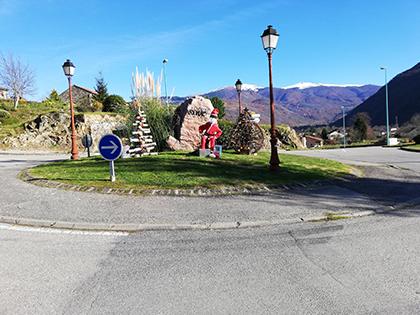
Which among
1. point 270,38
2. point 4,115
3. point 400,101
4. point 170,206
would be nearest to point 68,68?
point 270,38

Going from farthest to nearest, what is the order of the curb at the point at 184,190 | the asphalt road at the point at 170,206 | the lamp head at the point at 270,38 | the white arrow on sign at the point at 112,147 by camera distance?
the lamp head at the point at 270,38 < the white arrow on sign at the point at 112,147 < the curb at the point at 184,190 < the asphalt road at the point at 170,206

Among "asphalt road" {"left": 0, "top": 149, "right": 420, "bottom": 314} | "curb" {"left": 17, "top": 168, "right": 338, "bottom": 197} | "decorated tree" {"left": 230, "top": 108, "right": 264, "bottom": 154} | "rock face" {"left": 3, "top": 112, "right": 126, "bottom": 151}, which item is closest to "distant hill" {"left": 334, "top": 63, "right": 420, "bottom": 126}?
"rock face" {"left": 3, "top": 112, "right": 126, "bottom": 151}

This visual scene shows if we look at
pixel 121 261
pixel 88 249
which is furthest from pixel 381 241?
pixel 88 249

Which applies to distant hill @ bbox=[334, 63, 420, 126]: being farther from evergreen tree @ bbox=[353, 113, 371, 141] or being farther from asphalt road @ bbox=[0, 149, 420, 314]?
asphalt road @ bbox=[0, 149, 420, 314]

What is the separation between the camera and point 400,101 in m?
122

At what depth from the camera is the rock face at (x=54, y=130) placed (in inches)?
1027

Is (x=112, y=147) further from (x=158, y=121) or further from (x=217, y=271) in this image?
(x=158, y=121)

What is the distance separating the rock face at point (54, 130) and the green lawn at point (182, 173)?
1670 centimetres

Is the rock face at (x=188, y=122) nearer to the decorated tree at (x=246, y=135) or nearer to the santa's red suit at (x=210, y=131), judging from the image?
the decorated tree at (x=246, y=135)

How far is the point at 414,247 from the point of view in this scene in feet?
14.2

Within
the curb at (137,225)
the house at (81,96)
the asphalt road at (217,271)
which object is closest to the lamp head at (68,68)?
the curb at (137,225)

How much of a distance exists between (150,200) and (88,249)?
2.42 metres

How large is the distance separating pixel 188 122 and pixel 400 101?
130530mm

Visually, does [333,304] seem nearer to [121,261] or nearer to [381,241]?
[381,241]
